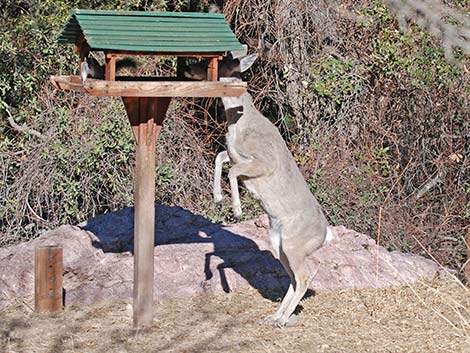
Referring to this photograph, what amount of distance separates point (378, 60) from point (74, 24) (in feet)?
18.4

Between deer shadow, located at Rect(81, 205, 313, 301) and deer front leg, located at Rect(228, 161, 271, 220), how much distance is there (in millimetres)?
1408

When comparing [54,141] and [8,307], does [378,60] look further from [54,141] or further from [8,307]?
[8,307]

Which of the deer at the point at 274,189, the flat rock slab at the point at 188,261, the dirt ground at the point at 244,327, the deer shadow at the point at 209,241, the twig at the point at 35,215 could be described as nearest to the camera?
the dirt ground at the point at 244,327

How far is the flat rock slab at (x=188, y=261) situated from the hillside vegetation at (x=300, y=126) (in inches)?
52.8

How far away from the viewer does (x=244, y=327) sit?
7426 millimetres

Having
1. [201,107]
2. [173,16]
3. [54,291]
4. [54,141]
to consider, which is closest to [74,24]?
[173,16]

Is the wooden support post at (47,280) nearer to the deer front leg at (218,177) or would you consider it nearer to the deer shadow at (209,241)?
the deer shadow at (209,241)

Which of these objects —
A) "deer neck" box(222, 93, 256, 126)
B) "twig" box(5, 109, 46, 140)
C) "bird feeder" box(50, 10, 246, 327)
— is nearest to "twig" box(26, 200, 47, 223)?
"twig" box(5, 109, 46, 140)

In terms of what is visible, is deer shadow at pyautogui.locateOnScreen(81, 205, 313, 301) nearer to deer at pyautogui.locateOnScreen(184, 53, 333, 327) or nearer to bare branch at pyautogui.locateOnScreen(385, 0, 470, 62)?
deer at pyautogui.locateOnScreen(184, 53, 333, 327)

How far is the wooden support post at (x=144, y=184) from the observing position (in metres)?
7.09

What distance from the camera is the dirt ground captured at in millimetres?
6879

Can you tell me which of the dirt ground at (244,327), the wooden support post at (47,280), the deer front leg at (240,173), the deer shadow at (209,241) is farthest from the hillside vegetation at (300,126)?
the deer front leg at (240,173)

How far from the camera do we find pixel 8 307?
26.0 feet

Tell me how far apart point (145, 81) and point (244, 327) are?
2.16 meters
